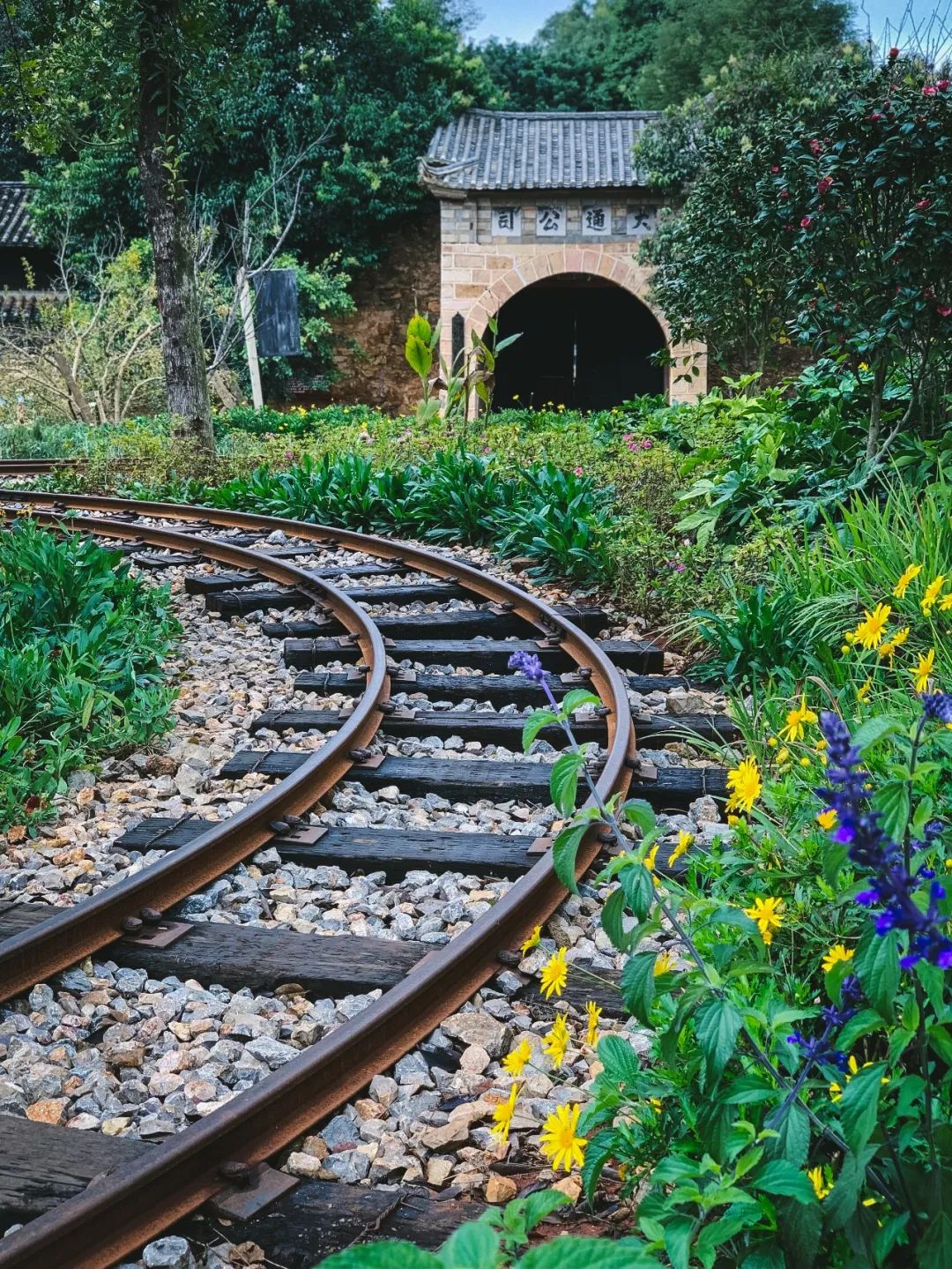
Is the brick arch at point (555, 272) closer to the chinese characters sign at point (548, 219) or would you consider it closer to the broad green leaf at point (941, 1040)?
the chinese characters sign at point (548, 219)

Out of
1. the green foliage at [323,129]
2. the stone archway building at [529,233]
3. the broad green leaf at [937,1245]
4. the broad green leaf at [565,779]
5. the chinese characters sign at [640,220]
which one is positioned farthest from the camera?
the green foliage at [323,129]

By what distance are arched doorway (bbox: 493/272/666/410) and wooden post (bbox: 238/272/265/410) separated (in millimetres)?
6257

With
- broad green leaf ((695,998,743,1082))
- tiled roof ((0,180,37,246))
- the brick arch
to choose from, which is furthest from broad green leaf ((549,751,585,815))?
tiled roof ((0,180,37,246))

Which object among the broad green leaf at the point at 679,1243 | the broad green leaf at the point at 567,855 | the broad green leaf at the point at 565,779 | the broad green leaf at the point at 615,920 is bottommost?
the broad green leaf at the point at 679,1243

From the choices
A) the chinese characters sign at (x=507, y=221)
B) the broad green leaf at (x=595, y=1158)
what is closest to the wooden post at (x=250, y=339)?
the chinese characters sign at (x=507, y=221)

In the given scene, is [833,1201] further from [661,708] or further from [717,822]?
[661,708]

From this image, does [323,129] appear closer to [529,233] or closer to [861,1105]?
[529,233]

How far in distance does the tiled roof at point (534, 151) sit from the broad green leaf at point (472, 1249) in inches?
883

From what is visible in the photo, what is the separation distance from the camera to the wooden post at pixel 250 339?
2111cm

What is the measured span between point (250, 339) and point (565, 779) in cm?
2117

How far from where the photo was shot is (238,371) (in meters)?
23.2

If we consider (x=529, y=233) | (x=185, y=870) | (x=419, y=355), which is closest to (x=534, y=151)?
(x=529, y=233)

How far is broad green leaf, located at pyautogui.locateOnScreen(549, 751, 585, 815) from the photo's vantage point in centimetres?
173

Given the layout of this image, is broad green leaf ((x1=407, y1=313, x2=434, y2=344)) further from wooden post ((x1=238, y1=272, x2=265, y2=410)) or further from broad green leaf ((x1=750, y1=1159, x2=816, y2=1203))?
broad green leaf ((x1=750, y1=1159, x2=816, y2=1203))
